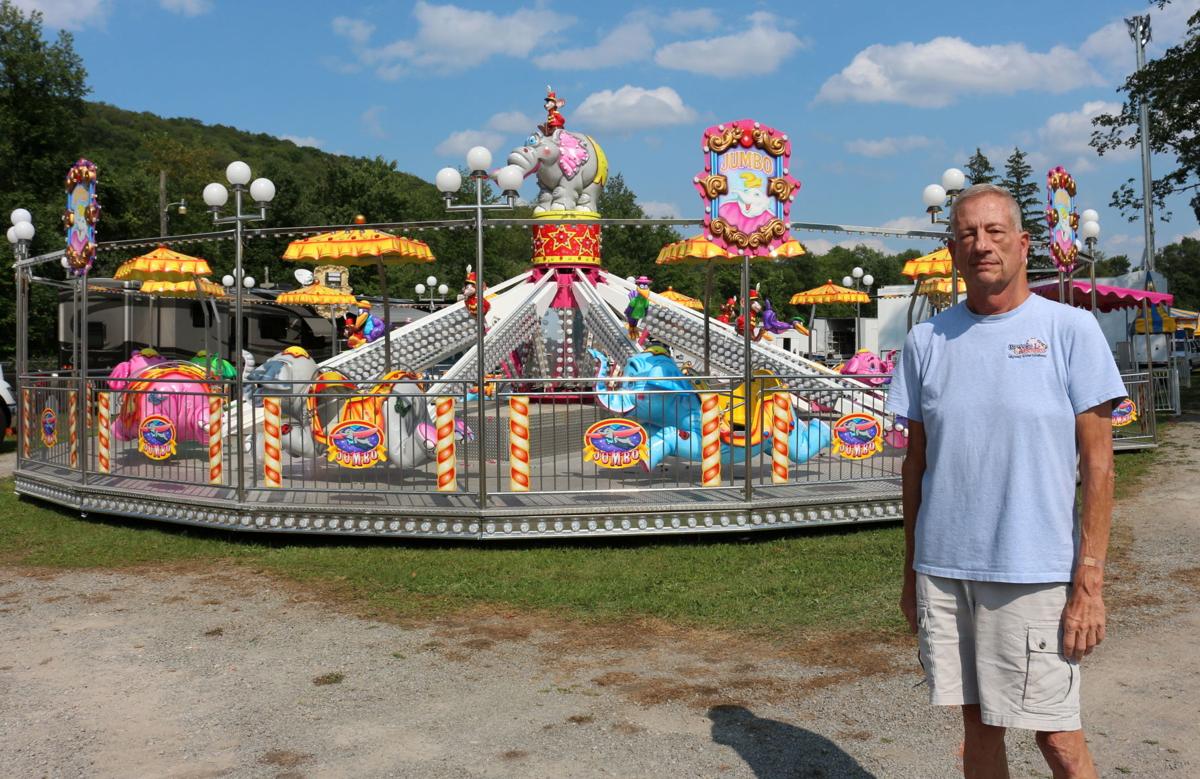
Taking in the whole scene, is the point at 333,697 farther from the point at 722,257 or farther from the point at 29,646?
the point at 722,257

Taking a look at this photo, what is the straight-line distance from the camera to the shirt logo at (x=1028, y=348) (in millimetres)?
2824

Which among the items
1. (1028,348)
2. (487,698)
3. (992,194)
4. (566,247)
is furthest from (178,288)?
Answer: (1028,348)

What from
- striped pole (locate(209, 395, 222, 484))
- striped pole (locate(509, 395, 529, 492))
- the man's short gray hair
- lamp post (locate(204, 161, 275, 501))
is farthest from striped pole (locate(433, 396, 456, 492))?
the man's short gray hair

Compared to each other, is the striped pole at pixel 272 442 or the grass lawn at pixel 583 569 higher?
the striped pole at pixel 272 442

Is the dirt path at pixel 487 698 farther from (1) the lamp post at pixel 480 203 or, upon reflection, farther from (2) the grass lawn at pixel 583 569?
(1) the lamp post at pixel 480 203

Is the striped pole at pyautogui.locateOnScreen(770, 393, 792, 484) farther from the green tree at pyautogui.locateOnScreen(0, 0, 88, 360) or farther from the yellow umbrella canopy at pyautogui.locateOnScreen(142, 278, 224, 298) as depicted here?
the green tree at pyautogui.locateOnScreen(0, 0, 88, 360)

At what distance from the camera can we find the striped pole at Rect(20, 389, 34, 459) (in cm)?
1159

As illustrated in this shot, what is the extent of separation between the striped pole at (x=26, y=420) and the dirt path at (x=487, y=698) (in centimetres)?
526

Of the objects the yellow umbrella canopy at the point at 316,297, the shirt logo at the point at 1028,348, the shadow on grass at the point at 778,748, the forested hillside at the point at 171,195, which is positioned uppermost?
the forested hillside at the point at 171,195

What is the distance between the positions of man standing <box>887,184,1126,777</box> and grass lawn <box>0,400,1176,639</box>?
3.26 metres

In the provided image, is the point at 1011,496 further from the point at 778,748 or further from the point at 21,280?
the point at 21,280

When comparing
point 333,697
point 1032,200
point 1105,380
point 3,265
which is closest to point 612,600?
point 333,697

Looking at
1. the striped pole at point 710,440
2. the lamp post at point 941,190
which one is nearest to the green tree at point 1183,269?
the lamp post at point 941,190

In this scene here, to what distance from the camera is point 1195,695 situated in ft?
16.4
